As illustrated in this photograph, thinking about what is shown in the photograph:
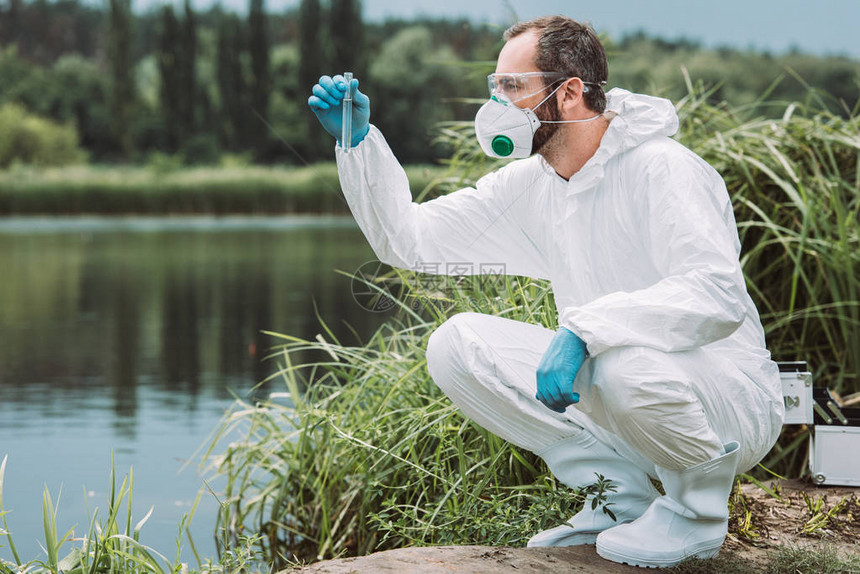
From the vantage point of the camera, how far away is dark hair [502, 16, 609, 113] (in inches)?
75.9

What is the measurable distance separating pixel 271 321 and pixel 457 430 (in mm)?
6045

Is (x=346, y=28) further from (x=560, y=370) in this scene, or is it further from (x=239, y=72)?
(x=560, y=370)

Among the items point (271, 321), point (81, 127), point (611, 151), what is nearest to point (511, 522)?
point (611, 151)

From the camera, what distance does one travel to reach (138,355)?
705cm

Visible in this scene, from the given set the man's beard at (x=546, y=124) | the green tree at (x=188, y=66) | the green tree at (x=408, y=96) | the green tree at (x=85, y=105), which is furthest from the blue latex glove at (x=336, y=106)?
the green tree at (x=85, y=105)

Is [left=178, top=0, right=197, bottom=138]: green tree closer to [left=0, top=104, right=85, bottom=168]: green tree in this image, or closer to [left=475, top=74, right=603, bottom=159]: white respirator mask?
[left=0, top=104, right=85, bottom=168]: green tree

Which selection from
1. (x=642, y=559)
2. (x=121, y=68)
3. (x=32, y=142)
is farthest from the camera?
(x=32, y=142)

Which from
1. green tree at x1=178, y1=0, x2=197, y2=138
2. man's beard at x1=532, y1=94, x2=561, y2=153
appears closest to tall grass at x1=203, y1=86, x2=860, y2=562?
man's beard at x1=532, y1=94, x2=561, y2=153

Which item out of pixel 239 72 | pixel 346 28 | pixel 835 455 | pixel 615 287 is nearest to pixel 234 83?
pixel 239 72

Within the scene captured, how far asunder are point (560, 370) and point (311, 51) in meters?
31.5

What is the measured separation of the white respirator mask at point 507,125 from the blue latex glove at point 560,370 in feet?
1.51

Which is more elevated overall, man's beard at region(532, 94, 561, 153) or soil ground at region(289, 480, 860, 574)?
man's beard at region(532, 94, 561, 153)

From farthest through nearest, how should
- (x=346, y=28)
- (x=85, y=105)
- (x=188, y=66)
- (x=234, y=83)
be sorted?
(x=85, y=105)
(x=188, y=66)
(x=234, y=83)
(x=346, y=28)

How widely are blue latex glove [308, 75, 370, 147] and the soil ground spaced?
830mm
